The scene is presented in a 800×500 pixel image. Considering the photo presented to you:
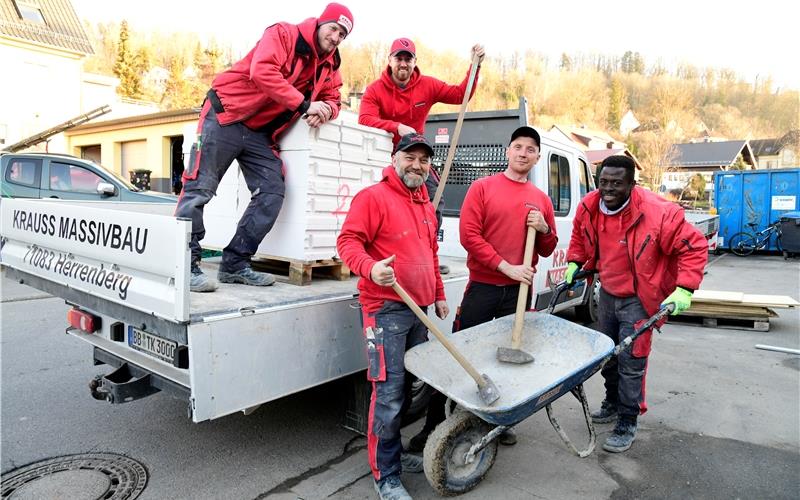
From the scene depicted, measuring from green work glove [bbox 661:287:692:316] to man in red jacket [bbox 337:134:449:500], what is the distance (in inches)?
59.1

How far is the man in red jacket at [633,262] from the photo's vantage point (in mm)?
3521

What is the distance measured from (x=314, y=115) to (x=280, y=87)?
0.86 feet

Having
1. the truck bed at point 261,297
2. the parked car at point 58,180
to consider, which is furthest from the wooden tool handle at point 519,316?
the parked car at point 58,180

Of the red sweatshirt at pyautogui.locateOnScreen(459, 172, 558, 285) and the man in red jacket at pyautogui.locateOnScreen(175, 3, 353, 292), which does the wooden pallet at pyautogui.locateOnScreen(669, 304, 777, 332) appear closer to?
the red sweatshirt at pyautogui.locateOnScreen(459, 172, 558, 285)

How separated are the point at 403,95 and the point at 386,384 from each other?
7.74 ft

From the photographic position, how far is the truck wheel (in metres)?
7.42

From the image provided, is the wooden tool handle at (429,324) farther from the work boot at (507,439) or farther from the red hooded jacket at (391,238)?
the work boot at (507,439)

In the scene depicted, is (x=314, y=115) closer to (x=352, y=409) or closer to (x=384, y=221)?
(x=384, y=221)

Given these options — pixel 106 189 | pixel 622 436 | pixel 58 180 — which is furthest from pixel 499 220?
pixel 58 180

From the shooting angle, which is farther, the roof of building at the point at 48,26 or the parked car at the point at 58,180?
the roof of building at the point at 48,26

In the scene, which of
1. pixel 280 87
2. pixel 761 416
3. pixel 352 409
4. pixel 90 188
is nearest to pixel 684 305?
pixel 761 416

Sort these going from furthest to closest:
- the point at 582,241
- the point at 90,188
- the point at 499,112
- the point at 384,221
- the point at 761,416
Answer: the point at 90,188, the point at 499,112, the point at 761,416, the point at 582,241, the point at 384,221

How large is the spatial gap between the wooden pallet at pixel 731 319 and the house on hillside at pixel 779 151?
6651cm

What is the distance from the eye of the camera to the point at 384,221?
304cm
